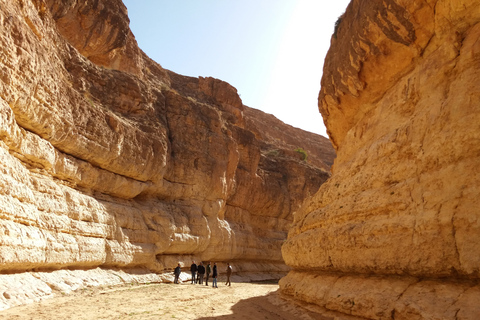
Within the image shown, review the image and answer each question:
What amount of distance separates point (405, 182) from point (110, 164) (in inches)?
559

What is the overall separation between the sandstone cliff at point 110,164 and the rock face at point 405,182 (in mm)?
8595

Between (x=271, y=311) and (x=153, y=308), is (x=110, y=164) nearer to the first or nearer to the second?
(x=153, y=308)

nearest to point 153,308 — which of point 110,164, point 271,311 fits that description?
point 271,311

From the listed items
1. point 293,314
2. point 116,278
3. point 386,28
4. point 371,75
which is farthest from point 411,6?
point 116,278

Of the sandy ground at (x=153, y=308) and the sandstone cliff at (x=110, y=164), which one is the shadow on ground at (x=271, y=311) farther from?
the sandstone cliff at (x=110, y=164)

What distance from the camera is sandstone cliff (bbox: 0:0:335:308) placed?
10.9 m

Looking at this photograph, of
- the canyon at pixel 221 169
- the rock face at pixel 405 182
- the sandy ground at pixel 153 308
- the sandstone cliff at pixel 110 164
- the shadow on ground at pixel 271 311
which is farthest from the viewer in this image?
the sandstone cliff at pixel 110 164

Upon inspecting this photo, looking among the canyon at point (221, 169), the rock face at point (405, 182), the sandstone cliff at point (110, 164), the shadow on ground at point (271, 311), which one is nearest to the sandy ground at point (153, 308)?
the shadow on ground at point (271, 311)

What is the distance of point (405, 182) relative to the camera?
6.62 meters

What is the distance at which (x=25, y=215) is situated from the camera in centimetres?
1041

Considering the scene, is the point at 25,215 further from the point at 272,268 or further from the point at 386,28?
the point at 272,268

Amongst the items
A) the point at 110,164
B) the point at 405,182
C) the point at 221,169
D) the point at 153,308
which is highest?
the point at 221,169

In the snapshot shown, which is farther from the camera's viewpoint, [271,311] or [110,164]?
[110,164]

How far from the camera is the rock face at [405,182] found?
5348 mm
